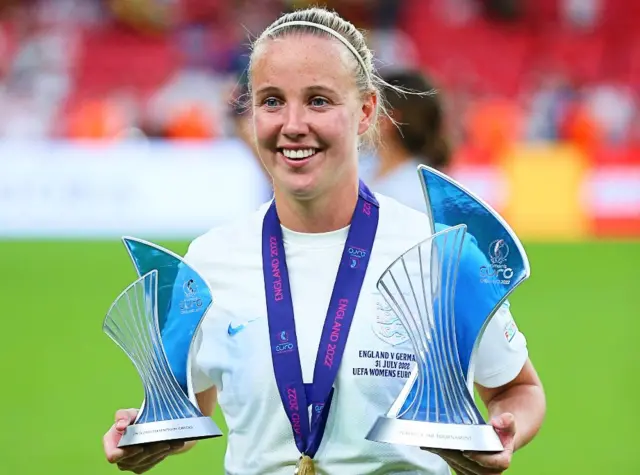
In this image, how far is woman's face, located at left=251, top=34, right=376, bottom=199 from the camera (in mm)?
2785

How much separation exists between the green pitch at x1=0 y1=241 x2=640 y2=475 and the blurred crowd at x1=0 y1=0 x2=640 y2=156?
4.86 metres

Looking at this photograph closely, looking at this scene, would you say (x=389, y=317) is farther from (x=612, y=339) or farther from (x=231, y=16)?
(x=231, y=16)

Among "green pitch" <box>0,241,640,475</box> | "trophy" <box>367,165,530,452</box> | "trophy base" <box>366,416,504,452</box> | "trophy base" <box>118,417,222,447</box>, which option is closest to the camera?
"trophy base" <box>366,416,504,452</box>

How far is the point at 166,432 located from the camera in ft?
8.68

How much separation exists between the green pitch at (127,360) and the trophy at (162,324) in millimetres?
3814

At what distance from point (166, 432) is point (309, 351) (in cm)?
41

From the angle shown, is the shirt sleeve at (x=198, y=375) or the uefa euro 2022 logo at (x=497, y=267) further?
the shirt sleeve at (x=198, y=375)

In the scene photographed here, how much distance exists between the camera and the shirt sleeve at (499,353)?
2.82 m

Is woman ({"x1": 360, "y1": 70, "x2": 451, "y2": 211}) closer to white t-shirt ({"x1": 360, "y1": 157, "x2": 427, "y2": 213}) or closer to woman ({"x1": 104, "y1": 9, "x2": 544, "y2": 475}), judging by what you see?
white t-shirt ({"x1": 360, "y1": 157, "x2": 427, "y2": 213})

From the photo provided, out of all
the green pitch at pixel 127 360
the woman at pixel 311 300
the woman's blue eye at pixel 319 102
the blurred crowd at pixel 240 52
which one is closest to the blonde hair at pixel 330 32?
the woman at pixel 311 300

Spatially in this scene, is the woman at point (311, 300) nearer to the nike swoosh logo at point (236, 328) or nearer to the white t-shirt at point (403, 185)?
the nike swoosh logo at point (236, 328)

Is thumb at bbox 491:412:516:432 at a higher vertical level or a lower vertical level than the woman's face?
lower

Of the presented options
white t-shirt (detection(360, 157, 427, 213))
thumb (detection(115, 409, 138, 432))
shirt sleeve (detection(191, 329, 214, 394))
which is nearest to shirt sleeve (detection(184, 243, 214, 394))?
shirt sleeve (detection(191, 329, 214, 394))

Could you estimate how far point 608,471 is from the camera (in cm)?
641
